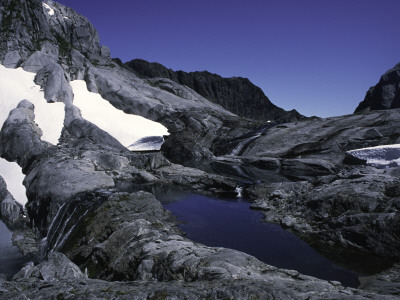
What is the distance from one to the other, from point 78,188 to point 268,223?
621 inches

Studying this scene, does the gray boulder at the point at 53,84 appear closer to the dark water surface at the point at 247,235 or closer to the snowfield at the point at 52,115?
the snowfield at the point at 52,115

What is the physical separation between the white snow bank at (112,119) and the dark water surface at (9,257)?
128 ft


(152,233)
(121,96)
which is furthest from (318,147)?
(121,96)

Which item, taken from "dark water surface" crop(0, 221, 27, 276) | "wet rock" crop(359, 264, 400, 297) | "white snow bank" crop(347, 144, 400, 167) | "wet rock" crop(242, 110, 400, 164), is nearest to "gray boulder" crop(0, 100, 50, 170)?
"dark water surface" crop(0, 221, 27, 276)

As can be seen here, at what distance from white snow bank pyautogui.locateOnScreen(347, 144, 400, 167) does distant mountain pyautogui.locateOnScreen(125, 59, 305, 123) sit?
315ft

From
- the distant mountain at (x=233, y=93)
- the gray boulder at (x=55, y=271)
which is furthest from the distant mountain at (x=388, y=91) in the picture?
the gray boulder at (x=55, y=271)

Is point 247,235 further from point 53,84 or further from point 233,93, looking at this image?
point 233,93

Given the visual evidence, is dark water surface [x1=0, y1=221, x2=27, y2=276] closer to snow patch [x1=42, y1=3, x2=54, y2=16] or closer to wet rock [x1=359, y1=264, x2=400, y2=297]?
wet rock [x1=359, y1=264, x2=400, y2=297]

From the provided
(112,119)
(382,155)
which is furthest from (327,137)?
(112,119)

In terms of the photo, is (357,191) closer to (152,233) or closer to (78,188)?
(152,233)

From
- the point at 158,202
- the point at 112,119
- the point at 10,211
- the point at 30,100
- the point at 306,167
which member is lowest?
the point at 10,211

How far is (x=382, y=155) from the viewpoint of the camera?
37.0 m

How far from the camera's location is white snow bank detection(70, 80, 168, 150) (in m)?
62.2

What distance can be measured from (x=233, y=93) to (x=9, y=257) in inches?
5188
